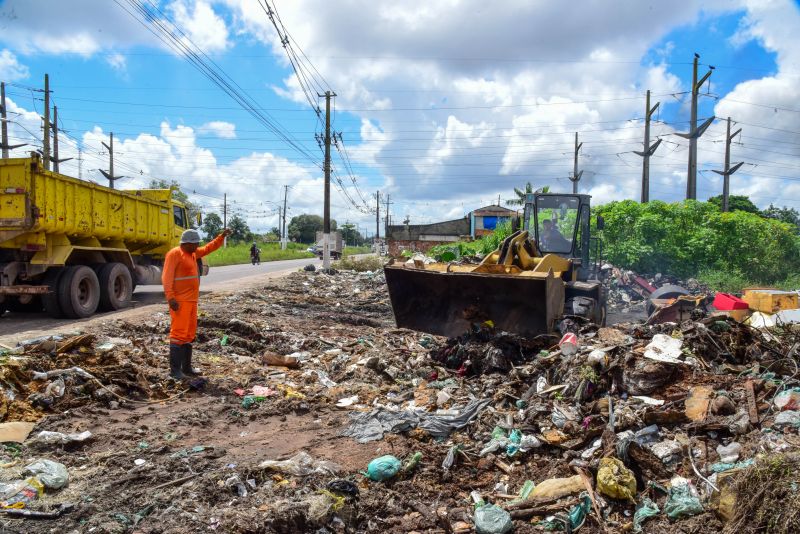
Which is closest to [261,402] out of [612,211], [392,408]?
[392,408]

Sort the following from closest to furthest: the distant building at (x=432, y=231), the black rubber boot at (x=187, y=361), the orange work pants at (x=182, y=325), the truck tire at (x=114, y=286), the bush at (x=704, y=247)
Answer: the orange work pants at (x=182, y=325) < the black rubber boot at (x=187, y=361) < the truck tire at (x=114, y=286) < the bush at (x=704, y=247) < the distant building at (x=432, y=231)

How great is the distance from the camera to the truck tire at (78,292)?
9.86 metres

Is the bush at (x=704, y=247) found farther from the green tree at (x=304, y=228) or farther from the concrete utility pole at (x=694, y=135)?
the green tree at (x=304, y=228)

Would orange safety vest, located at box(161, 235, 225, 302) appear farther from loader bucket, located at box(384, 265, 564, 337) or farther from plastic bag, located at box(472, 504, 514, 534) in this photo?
plastic bag, located at box(472, 504, 514, 534)

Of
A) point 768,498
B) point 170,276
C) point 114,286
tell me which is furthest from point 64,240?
point 768,498

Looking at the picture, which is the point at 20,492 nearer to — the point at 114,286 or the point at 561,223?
the point at 561,223

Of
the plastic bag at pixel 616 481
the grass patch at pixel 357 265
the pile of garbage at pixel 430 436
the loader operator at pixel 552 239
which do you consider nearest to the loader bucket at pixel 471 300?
the pile of garbage at pixel 430 436

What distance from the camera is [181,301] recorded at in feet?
20.5

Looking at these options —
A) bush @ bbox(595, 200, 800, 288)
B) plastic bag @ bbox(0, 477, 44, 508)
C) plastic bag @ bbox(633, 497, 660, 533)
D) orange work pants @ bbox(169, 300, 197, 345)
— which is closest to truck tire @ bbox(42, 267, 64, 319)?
orange work pants @ bbox(169, 300, 197, 345)

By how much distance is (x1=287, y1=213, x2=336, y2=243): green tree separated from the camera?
87.6 m

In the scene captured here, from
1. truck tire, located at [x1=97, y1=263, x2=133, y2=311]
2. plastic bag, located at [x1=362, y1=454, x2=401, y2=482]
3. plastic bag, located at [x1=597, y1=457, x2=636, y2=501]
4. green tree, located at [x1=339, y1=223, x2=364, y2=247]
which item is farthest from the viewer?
green tree, located at [x1=339, y1=223, x2=364, y2=247]

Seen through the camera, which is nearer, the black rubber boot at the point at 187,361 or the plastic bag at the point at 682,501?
the plastic bag at the point at 682,501

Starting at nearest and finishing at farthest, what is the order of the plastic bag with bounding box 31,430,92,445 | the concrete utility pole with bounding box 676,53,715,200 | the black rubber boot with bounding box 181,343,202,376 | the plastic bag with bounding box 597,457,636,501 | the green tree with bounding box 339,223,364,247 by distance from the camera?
the plastic bag with bounding box 597,457,636,501
the plastic bag with bounding box 31,430,92,445
the black rubber boot with bounding box 181,343,202,376
the concrete utility pole with bounding box 676,53,715,200
the green tree with bounding box 339,223,364,247

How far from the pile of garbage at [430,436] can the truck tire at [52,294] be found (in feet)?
11.3
